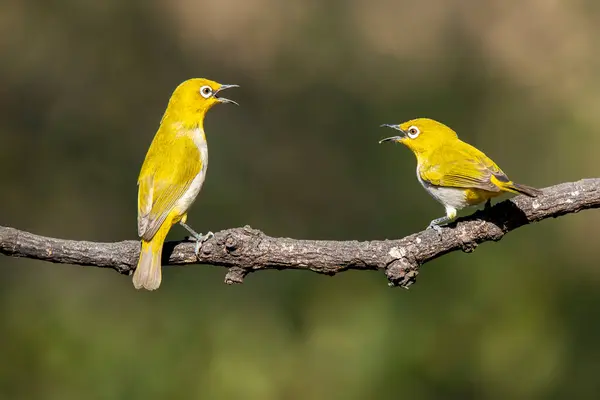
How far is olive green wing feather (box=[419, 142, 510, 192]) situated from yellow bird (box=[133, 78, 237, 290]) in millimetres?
1292

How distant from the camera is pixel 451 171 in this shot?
16.1 feet

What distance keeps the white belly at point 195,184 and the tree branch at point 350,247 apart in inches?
12.8

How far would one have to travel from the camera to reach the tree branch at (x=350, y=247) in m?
4.68

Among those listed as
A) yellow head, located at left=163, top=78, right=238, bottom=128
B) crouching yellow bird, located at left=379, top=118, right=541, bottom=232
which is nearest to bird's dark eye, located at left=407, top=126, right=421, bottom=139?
crouching yellow bird, located at left=379, top=118, right=541, bottom=232

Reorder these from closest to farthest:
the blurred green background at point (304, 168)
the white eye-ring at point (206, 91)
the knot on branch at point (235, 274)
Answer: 1. the knot on branch at point (235, 274)
2. the white eye-ring at point (206, 91)
3. the blurred green background at point (304, 168)

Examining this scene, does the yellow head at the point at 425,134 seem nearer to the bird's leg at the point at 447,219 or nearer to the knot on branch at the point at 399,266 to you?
the bird's leg at the point at 447,219

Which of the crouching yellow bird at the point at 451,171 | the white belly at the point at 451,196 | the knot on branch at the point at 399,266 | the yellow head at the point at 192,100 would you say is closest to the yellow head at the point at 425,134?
the crouching yellow bird at the point at 451,171

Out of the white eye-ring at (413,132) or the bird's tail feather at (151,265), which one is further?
the white eye-ring at (413,132)

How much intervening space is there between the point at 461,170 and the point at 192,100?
1.64 m

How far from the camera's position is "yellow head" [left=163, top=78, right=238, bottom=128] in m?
5.16

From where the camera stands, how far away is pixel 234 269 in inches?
188

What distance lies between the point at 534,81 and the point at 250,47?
3.94 meters

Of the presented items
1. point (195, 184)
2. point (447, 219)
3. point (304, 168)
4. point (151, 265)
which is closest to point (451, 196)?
point (447, 219)

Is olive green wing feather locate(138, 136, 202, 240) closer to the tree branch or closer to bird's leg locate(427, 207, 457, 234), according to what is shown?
the tree branch
